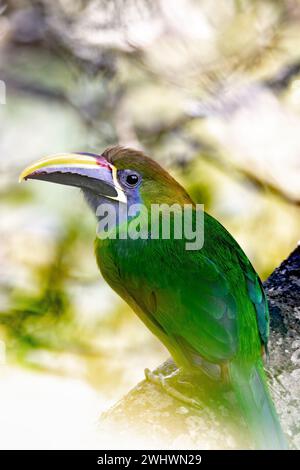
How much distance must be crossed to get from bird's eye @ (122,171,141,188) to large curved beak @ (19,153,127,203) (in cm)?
2

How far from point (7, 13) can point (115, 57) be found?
0.48m

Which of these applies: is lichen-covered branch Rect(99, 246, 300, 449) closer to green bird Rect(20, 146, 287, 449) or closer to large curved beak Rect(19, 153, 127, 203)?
green bird Rect(20, 146, 287, 449)

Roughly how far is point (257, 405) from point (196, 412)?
12 cm

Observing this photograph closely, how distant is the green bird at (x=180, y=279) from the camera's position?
1.37 m

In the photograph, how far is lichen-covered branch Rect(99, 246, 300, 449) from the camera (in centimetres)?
127

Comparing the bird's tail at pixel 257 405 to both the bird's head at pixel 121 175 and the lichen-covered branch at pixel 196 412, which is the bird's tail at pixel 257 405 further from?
the bird's head at pixel 121 175

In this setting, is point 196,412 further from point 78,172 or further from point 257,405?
point 78,172

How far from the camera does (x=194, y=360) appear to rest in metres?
1.42

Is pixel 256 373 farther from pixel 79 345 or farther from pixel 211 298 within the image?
pixel 79 345

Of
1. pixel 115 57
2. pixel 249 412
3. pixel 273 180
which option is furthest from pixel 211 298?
pixel 115 57

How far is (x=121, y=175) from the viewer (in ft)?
5.29

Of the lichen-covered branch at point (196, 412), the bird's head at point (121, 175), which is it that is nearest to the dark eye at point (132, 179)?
the bird's head at point (121, 175)

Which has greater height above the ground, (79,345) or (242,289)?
(79,345)

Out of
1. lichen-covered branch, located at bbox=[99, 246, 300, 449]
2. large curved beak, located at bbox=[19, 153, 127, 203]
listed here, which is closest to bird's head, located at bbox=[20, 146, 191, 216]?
large curved beak, located at bbox=[19, 153, 127, 203]
